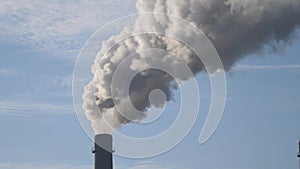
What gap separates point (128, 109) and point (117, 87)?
2.68 meters

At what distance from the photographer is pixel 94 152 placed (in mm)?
66312

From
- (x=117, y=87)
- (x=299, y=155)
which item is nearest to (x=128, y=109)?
(x=117, y=87)

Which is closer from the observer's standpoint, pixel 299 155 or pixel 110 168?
pixel 110 168

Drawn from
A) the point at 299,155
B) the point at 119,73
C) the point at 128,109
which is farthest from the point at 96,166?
the point at 299,155

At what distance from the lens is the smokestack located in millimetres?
65062

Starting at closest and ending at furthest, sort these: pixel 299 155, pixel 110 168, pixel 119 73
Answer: pixel 119 73
pixel 110 168
pixel 299 155

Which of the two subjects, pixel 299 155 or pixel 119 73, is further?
pixel 299 155

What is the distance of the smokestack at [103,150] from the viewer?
6506 centimetres

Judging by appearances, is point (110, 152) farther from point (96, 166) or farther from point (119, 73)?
point (119, 73)

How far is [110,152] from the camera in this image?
66.1m

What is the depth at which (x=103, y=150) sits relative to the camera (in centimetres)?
6594

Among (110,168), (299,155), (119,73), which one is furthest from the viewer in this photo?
(299,155)

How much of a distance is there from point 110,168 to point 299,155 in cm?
1894

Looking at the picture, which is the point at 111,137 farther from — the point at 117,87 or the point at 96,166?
the point at 117,87
